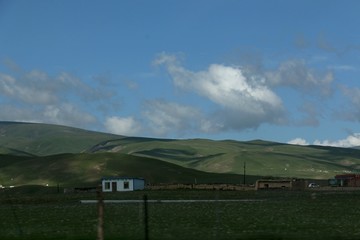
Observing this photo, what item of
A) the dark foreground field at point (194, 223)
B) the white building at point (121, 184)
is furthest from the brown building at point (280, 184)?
the dark foreground field at point (194, 223)

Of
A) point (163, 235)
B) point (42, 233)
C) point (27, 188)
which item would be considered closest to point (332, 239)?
point (163, 235)

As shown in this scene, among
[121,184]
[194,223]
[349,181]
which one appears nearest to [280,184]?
[349,181]

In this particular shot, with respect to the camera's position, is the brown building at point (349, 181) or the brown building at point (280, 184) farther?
the brown building at point (349, 181)

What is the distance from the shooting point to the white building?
15688 centimetres

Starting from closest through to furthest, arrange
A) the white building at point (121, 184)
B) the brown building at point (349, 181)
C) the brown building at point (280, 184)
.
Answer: the brown building at point (280, 184) → the white building at point (121, 184) → the brown building at point (349, 181)

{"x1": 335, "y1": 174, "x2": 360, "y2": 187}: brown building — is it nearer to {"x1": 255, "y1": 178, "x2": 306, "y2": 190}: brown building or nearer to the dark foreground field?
{"x1": 255, "y1": 178, "x2": 306, "y2": 190}: brown building

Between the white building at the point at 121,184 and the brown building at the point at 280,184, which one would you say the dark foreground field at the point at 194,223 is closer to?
the brown building at the point at 280,184

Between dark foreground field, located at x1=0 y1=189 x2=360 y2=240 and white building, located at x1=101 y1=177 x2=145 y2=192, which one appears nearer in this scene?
dark foreground field, located at x1=0 y1=189 x2=360 y2=240

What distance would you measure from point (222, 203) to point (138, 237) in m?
43.1

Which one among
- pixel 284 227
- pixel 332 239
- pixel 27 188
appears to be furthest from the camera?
pixel 27 188

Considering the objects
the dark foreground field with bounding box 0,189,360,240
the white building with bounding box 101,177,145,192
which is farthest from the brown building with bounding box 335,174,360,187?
the dark foreground field with bounding box 0,189,360,240

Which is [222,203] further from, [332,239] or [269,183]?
[269,183]

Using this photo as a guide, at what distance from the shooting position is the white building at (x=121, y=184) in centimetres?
15688

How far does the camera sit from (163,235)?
27734mm
